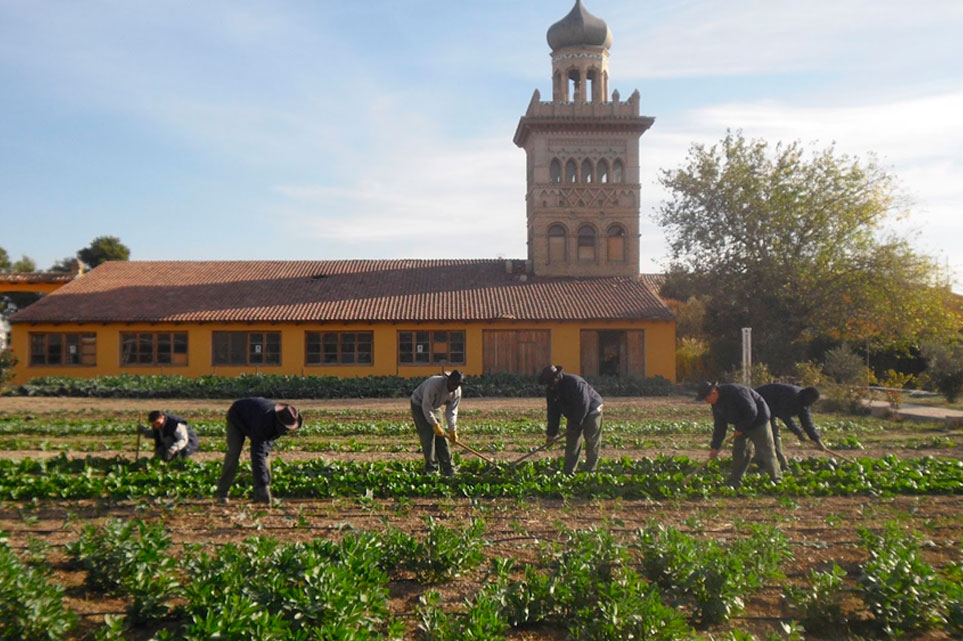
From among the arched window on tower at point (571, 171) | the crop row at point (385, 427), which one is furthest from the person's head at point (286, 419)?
the arched window on tower at point (571, 171)

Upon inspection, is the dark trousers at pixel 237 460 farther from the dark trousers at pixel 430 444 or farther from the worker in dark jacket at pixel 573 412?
the worker in dark jacket at pixel 573 412

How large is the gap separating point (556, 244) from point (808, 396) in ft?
89.2

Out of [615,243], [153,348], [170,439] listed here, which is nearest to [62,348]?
[153,348]

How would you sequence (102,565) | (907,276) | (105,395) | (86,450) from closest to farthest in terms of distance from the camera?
(102,565) < (86,450) < (105,395) < (907,276)

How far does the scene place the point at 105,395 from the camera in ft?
92.0

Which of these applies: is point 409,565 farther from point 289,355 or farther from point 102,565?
point 289,355

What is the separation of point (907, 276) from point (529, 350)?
49.7 feet

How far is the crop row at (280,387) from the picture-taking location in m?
27.9

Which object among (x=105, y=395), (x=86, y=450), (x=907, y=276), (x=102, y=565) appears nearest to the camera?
(x=102, y=565)

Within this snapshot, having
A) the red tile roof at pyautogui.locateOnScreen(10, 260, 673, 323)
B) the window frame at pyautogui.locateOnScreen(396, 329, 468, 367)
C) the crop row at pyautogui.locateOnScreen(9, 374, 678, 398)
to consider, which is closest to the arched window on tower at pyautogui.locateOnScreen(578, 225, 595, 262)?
the red tile roof at pyautogui.locateOnScreen(10, 260, 673, 323)

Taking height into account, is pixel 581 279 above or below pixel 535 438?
above

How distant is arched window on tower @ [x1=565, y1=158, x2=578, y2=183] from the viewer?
124ft

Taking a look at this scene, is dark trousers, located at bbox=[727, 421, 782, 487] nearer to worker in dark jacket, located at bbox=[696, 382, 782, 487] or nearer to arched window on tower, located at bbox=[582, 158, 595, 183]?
worker in dark jacket, located at bbox=[696, 382, 782, 487]

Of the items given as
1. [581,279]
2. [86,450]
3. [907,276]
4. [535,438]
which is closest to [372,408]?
[535,438]
